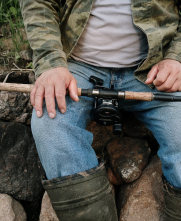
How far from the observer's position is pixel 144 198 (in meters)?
1.93

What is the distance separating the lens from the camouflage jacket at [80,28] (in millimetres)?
1725

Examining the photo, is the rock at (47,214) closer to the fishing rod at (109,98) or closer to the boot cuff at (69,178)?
the boot cuff at (69,178)

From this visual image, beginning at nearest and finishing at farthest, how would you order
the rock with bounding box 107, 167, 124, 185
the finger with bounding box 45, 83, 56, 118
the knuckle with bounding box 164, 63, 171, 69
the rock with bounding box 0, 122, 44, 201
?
the finger with bounding box 45, 83, 56, 118, the knuckle with bounding box 164, 63, 171, 69, the rock with bounding box 0, 122, 44, 201, the rock with bounding box 107, 167, 124, 185

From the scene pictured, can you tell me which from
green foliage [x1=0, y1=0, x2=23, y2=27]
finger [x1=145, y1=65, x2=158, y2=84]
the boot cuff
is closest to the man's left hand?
finger [x1=145, y1=65, x2=158, y2=84]

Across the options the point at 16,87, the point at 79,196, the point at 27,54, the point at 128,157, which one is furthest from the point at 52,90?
the point at 27,54

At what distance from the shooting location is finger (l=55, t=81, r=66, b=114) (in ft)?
4.69

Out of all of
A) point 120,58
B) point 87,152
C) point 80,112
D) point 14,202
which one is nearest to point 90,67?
point 120,58

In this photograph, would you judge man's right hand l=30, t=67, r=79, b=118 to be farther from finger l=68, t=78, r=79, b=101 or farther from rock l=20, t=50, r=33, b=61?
rock l=20, t=50, r=33, b=61

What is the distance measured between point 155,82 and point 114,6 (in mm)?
729

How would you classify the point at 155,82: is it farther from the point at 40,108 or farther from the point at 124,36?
the point at 40,108

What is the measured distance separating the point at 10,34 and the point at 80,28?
171 cm

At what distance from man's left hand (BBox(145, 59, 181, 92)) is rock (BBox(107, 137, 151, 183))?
32.3 inches

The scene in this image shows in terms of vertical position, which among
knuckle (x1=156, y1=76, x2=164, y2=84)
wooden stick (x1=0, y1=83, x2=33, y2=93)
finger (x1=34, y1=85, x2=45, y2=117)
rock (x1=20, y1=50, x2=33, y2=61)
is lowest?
rock (x1=20, y1=50, x2=33, y2=61)

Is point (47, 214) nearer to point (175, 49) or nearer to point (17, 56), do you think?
point (175, 49)
